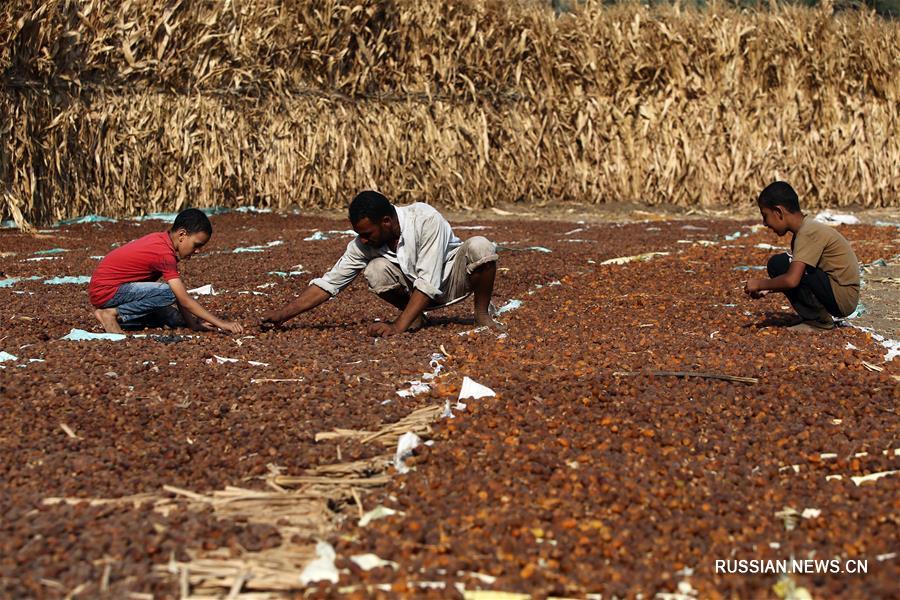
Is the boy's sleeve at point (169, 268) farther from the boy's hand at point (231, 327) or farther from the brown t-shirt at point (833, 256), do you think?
the brown t-shirt at point (833, 256)

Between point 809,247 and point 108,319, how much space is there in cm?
396

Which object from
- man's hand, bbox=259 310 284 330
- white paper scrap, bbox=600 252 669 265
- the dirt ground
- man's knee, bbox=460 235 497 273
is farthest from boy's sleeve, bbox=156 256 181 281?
white paper scrap, bbox=600 252 669 265

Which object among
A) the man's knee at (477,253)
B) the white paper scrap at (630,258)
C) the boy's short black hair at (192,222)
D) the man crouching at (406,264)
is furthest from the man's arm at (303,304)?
the white paper scrap at (630,258)

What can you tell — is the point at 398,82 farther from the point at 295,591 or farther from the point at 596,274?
the point at 295,591

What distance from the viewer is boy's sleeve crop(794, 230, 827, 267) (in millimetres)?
5262

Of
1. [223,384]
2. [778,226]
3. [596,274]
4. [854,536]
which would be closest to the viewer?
[854,536]

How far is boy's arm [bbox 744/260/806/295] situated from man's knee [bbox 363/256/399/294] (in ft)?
6.41

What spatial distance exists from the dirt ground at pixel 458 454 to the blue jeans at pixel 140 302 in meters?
0.27

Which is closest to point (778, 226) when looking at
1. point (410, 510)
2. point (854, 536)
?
point (854, 536)

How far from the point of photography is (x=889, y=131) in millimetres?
14930

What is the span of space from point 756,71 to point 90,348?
12.7 metres

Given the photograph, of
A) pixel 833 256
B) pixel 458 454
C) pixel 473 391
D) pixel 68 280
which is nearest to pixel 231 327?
pixel 473 391

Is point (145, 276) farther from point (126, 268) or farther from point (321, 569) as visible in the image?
point (321, 569)

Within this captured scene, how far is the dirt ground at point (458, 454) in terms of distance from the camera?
8.40ft
